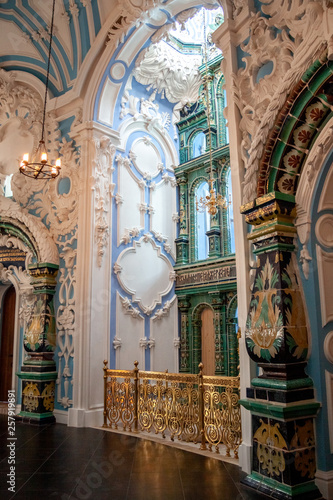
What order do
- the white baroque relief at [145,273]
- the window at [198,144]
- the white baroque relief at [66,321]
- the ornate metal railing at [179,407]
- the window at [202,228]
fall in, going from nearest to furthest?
1. the ornate metal railing at [179,407]
2. the white baroque relief at [66,321]
3. the white baroque relief at [145,273]
4. the window at [202,228]
5. the window at [198,144]

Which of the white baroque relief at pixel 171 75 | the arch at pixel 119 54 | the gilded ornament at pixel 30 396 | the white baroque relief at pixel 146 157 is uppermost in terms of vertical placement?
the white baroque relief at pixel 171 75

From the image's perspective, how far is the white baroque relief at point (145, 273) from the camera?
8.73 m

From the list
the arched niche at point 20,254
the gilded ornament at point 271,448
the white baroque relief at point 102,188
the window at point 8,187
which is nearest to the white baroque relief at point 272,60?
the gilded ornament at point 271,448

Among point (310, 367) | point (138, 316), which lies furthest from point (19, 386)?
point (310, 367)

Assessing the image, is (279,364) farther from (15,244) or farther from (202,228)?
(15,244)

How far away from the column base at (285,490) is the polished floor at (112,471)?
0.10m

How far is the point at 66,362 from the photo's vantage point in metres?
7.98

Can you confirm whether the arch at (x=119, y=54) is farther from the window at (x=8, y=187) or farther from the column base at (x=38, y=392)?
the column base at (x=38, y=392)

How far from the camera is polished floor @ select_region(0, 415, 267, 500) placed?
4156 mm

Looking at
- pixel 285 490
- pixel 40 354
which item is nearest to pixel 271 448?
pixel 285 490

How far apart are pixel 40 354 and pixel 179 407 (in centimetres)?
310

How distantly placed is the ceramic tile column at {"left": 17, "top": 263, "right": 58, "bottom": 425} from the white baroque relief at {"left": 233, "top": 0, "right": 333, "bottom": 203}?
4810 mm

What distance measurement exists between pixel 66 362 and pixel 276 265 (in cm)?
500

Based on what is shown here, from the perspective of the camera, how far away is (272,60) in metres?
5.06
